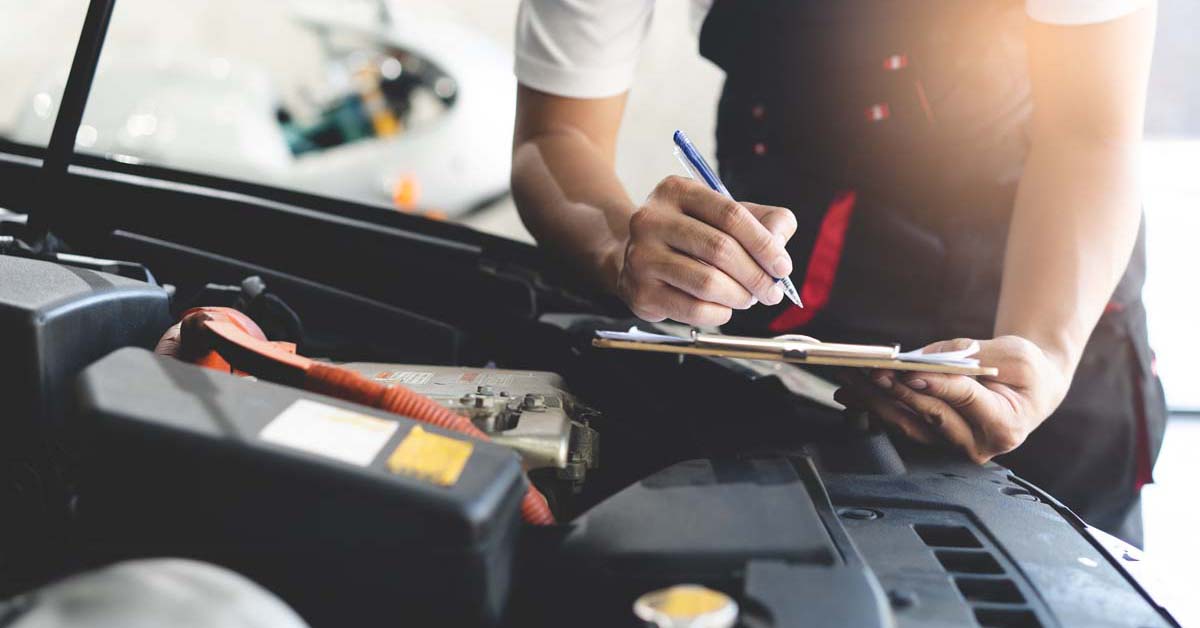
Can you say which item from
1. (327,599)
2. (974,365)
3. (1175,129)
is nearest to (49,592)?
(327,599)

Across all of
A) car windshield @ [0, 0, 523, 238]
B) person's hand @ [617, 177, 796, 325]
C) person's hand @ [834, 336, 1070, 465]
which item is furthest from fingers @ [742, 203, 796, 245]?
car windshield @ [0, 0, 523, 238]

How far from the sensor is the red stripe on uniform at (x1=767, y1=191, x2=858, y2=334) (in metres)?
1.09

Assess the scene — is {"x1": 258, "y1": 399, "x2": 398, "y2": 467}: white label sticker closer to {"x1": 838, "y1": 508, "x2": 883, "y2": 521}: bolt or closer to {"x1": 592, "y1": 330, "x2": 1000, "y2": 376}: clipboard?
{"x1": 592, "y1": 330, "x2": 1000, "y2": 376}: clipboard

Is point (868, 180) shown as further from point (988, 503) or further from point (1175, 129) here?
point (1175, 129)

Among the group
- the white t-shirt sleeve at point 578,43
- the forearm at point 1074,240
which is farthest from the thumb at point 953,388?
the white t-shirt sleeve at point 578,43

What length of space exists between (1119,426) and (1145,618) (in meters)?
0.67

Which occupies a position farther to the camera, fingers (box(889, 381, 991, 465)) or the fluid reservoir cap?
fingers (box(889, 381, 991, 465))

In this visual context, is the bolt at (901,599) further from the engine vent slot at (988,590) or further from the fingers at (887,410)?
the fingers at (887,410)

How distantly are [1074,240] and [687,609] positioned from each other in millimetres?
732

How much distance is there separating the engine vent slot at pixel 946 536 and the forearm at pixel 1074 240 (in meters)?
0.37

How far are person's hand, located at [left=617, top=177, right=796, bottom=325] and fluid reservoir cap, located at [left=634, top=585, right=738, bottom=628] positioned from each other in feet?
1.25

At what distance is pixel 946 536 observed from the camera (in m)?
0.58

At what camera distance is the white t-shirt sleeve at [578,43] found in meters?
1.06

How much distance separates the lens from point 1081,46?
35.9 inches
